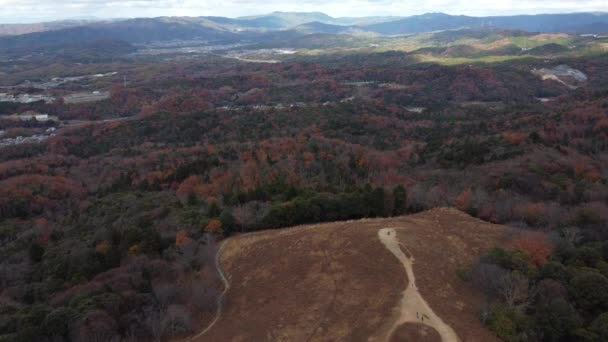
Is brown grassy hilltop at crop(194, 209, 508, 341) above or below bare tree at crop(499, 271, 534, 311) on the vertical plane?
below

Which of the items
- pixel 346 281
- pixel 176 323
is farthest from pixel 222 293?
pixel 346 281

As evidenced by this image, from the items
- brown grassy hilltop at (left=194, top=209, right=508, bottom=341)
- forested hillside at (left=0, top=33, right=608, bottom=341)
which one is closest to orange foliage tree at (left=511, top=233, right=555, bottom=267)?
forested hillside at (left=0, top=33, right=608, bottom=341)

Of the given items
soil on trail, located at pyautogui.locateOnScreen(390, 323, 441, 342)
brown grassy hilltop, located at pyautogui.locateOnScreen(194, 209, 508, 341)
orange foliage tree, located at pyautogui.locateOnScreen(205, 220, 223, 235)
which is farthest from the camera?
orange foliage tree, located at pyautogui.locateOnScreen(205, 220, 223, 235)

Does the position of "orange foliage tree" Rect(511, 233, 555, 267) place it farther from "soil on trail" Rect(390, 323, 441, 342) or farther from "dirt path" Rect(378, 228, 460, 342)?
"soil on trail" Rect(390, 323, 441, 342)

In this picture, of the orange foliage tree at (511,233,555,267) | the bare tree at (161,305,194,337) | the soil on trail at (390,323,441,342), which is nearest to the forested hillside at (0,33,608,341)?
the bare tree at (161,305,194,337)

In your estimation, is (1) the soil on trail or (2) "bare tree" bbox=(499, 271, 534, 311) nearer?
(1) the soil on trail

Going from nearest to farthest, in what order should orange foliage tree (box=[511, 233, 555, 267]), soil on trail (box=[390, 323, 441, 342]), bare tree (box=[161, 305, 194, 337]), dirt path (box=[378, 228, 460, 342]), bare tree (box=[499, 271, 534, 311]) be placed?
soil on trail (box=[390, 323, 441, 342])
dirt path (box=[378, 228, 460, 342])
bare tree (box=[499, 271, 534, 311])
bare tree (box=[161, 305, 194, 337])
orange foliage tree (box=[511, 233, 555, 267])

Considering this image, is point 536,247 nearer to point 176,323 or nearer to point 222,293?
point 222,293

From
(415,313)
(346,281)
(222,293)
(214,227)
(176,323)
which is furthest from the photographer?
(214,227)

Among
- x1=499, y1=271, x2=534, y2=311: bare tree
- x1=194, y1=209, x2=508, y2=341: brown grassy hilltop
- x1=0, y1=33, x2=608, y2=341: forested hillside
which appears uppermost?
x1=499, y1=271, x2=534, y2=311: bare tree
